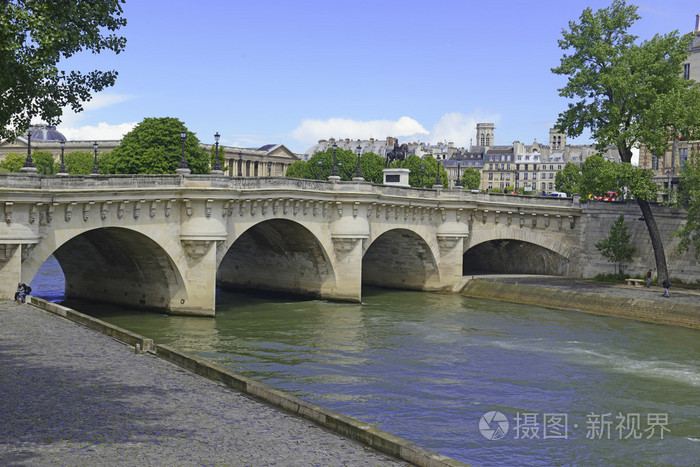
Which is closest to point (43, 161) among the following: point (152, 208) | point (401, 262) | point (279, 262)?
point (279, 262)

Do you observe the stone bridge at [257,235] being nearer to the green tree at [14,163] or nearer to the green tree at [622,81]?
the green tree at [622,81]

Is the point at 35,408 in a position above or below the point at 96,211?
below

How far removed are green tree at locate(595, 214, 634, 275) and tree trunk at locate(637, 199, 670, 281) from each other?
386 centimetres

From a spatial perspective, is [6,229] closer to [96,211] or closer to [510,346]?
[96,211]

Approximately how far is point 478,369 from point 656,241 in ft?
78.9

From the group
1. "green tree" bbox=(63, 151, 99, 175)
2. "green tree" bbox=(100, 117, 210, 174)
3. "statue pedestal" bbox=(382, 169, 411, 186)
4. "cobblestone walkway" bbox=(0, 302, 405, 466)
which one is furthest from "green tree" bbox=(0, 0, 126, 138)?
"green tree" bbox=(63, 151, 99, 175)

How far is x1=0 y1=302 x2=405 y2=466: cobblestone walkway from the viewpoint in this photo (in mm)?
15883

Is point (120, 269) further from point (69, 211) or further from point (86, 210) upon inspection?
point (69, 211)

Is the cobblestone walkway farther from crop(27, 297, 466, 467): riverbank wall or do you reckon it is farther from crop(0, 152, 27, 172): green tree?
crop(0, 152, 27, 172): green tree

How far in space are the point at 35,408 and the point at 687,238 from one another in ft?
136

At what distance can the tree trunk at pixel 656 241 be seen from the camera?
50.9 metres

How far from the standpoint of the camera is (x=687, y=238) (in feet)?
163

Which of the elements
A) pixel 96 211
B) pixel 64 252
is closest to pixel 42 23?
pixel 96 211

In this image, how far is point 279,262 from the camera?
179 ft
